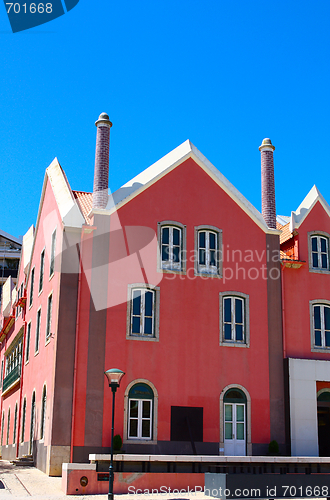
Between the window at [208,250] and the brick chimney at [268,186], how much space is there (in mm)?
2944

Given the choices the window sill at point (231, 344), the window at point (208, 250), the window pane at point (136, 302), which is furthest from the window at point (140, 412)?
the window at point (208, 250)

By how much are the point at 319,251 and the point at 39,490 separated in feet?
54.0

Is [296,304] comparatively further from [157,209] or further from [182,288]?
[157,209]

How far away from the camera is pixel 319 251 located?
2895cm

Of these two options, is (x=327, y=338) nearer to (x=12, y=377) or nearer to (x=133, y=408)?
(x=133, y=408)

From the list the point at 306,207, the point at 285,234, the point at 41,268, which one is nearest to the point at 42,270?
the point at 41,268

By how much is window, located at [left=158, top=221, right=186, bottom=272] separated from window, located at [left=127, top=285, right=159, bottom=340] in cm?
133

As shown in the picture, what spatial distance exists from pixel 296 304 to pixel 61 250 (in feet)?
35.8

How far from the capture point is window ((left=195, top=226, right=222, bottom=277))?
26859 millimetres

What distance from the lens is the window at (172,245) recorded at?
2636 cm

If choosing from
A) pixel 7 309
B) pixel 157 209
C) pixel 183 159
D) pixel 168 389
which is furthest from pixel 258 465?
pixel 7 309

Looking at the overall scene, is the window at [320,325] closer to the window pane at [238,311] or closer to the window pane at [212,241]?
the window pane at [238,311]

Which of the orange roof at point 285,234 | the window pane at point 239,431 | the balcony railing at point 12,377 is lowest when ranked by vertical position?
the window pane at point 239,431

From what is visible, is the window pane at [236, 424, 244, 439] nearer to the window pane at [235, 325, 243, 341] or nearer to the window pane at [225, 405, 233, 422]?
the window pane at [225, 405, 233, 422]
